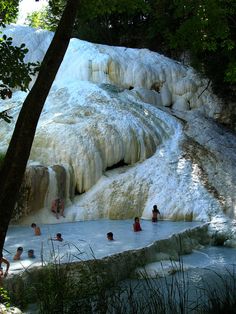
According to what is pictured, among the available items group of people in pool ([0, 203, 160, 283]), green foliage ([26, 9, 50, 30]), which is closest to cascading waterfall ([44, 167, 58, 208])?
group of people in pool ([0, 203, 160, 283])

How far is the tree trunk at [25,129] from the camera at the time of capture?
4242 mm

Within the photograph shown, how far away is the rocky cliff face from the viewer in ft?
45.5

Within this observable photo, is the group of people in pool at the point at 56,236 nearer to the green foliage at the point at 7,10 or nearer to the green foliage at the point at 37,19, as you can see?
the green foliage at the point at 7,10

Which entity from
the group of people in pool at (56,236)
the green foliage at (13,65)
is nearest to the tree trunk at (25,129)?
the green foliage at (13,65)

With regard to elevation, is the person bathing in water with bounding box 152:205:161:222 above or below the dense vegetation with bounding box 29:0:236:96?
below

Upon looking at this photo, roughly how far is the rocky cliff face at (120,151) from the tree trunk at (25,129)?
9106mm

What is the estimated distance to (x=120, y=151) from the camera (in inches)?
621

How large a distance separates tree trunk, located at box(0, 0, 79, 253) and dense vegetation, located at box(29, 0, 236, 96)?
2.18 meters

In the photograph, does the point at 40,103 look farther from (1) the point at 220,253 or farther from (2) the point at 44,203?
(2) the point at 44,203

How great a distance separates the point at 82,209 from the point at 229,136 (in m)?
6.98

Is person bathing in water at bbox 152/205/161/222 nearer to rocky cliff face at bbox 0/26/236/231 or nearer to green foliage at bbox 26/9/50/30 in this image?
rocky cliff face at bbox 0/26/236/231

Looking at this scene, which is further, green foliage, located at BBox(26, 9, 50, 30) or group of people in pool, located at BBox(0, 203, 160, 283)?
green foliage, located at BBox(26, 9, 50, 30)

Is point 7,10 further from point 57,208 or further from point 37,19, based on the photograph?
point 37,19

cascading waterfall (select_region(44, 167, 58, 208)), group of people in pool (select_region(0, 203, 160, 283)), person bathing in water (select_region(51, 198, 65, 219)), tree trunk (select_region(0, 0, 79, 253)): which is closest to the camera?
tree trunk (select_region(0, 0, 79, 253))
